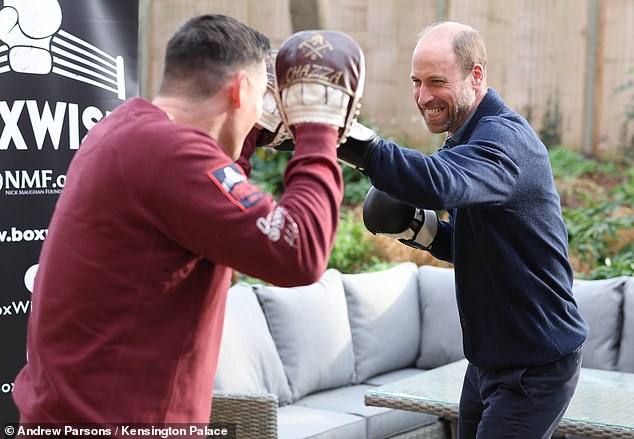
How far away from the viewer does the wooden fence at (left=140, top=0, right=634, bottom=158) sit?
811cm

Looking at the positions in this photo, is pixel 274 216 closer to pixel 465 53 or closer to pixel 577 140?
pixel 465 53

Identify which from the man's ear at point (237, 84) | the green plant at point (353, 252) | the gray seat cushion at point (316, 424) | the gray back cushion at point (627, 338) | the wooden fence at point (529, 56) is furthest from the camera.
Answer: the wooden fence at point (529, 56)

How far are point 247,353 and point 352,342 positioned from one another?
0.88 meters

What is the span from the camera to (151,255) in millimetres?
1536

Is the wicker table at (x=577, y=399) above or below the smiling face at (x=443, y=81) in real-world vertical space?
below

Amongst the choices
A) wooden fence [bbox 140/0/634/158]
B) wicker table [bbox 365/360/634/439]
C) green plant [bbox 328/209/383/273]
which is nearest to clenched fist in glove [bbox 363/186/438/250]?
wicker table [bbox 365/360/634/439]

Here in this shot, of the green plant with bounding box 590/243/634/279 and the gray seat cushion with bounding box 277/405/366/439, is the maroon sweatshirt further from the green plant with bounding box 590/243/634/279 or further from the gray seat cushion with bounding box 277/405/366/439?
the green plant with bounding box 590/243/634/279

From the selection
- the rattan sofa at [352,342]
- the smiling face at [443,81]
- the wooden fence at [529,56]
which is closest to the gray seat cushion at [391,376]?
the rattan sofa at [352,342]

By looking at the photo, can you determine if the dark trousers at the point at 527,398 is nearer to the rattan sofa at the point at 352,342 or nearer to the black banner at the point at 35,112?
the rattan sofa at the point at 352,342

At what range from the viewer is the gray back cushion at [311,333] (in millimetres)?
4438

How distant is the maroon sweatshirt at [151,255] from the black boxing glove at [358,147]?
0.42 meters

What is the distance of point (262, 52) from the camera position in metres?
1.69

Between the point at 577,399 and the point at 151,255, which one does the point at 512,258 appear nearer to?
the point at 151,255

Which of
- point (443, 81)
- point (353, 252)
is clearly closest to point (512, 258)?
point (443, 81)
